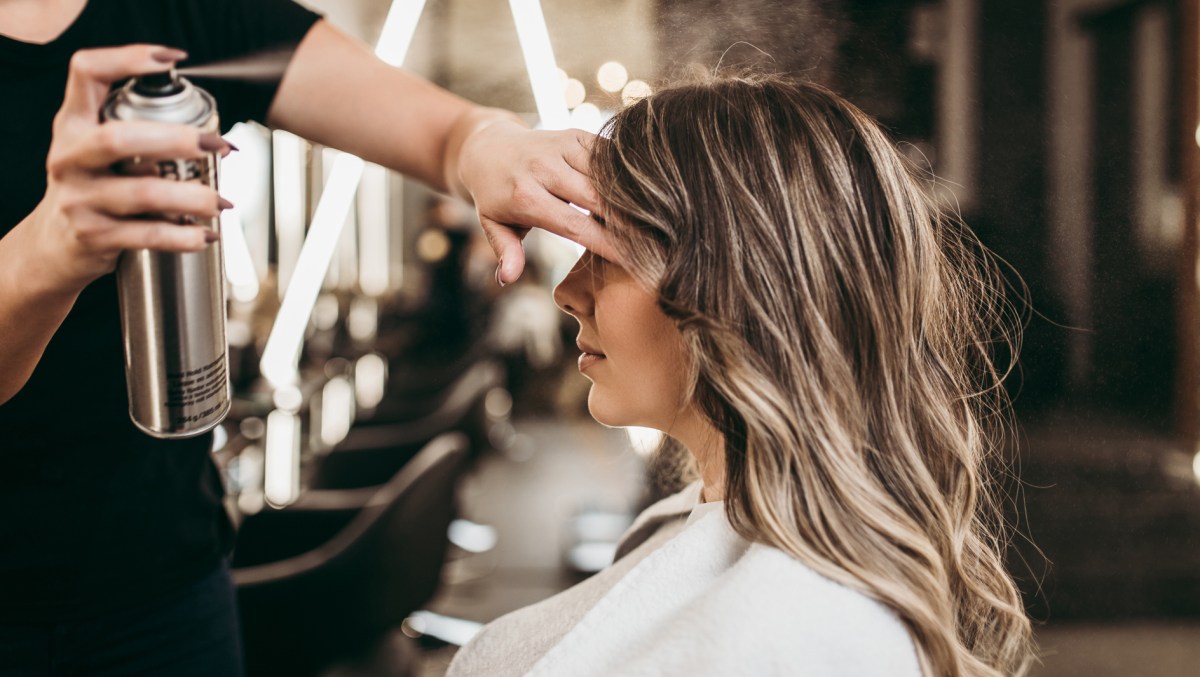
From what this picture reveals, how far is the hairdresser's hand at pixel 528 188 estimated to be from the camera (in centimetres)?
84

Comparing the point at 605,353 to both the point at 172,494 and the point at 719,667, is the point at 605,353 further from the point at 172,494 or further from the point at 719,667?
the point at 172,494

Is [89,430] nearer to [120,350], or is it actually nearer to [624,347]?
[120,350]

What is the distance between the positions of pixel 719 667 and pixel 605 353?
0.36m

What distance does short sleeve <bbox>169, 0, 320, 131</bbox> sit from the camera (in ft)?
3.32

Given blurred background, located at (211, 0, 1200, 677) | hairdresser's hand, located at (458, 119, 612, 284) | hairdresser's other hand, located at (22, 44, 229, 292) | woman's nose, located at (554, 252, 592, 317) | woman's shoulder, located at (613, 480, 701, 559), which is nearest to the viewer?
hairdresser's other hand, located at (22, 44, 229, 292)

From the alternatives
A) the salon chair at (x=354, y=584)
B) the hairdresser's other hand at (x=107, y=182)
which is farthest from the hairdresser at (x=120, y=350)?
the salon chair at (x=354, y=584)

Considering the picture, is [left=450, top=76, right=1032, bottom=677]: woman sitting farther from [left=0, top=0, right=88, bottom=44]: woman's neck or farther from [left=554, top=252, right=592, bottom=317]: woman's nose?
[left=0, top=0, right=88, bottom=44]: woman's neck

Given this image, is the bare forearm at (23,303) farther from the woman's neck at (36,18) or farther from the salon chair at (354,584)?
the salon chair at (354,584)

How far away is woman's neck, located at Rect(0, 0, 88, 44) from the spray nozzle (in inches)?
17.0

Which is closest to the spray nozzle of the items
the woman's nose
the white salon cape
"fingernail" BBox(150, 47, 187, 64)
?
"fingernail" BBox(150, 47, 187, 64)

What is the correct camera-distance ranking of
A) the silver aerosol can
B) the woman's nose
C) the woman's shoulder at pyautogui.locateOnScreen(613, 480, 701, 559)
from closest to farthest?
the silver aerosol can → the woman's nose → the woman's shoulder at pyautogui.locateOnScreen(613, 480, 701, 559)

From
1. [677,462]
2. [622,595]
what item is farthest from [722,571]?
[677,462]

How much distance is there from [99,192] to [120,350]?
53 cm

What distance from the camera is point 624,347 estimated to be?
0.92m
